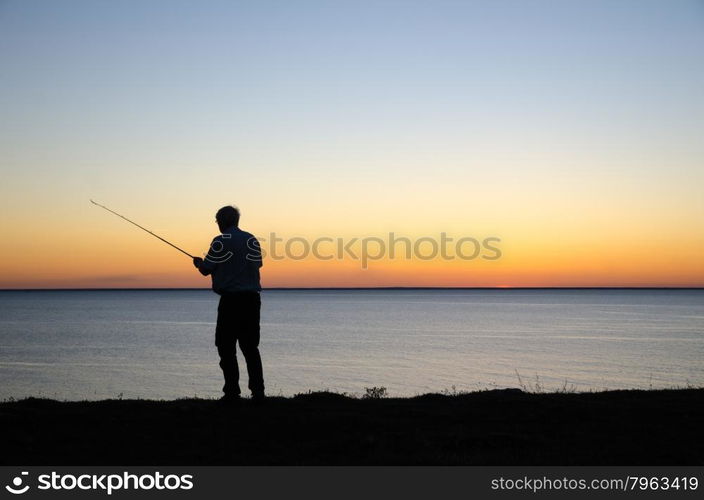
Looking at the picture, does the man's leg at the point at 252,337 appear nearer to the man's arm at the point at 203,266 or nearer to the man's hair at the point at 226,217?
the man's arm at the point at 203,266

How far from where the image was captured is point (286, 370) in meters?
42.5

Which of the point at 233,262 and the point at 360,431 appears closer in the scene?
the point at 360,431

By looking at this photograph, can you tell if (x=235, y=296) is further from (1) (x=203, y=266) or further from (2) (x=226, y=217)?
(2) (x=226, y=217)

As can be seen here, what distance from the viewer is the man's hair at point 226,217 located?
10.8 meters

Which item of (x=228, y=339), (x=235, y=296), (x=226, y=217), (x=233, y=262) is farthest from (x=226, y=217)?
(x=228, y=339)

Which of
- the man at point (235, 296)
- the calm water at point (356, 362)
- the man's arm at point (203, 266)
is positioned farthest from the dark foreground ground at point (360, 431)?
the calm water at point (356, 362)

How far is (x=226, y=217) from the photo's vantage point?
10828mm

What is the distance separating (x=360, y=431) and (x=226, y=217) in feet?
11.9

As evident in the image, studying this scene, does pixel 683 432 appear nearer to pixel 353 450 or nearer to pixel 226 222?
pixel 353 450

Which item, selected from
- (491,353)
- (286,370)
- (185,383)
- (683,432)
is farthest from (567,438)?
(491,353)

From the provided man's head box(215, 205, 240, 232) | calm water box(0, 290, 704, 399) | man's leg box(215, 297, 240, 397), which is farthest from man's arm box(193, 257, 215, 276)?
calm water box(0, 290, 704, 399)

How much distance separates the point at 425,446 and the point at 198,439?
2385 mm
